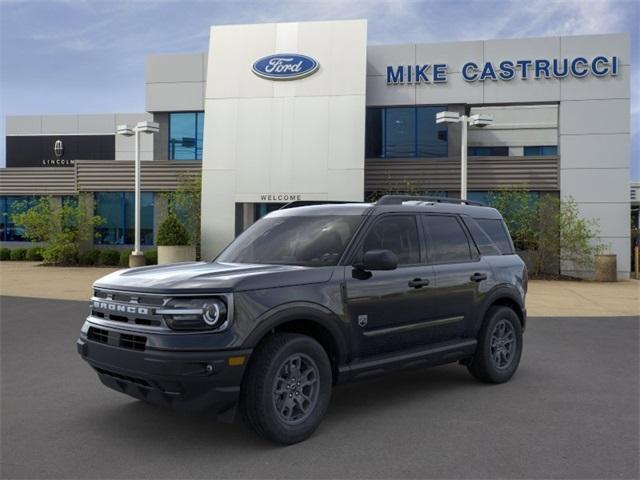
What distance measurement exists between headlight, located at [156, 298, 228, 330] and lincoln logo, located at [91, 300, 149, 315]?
249 mm

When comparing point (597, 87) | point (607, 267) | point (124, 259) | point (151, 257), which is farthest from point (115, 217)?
point (597, 87)

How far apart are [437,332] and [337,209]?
151cm

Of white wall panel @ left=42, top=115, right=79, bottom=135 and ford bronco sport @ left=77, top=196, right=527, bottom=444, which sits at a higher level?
white wall panel @ left=42, top=115, right=79, bottom=135

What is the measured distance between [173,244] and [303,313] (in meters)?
17.8

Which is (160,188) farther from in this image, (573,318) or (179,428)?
(179,428)

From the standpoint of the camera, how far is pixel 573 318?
1201 centimetres

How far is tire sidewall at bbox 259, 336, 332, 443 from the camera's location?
174 inches

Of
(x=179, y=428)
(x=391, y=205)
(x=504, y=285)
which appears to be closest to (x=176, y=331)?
(x=179, y=428)

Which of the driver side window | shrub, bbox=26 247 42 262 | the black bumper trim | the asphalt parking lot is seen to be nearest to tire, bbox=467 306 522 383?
the asphalt parking lot

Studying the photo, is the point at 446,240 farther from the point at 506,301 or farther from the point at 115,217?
the point at 115,217

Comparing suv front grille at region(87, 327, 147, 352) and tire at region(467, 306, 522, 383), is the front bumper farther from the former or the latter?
tire at region(467, 306, 522, 383)

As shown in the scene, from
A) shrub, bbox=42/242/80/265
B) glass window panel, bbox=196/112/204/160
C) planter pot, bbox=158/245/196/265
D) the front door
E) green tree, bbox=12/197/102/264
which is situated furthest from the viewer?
glass window panel, bbox=196/112/204/160

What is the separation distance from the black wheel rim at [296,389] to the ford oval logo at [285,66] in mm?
19833

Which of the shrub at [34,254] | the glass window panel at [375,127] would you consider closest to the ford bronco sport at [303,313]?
the glass window panel at [375,127]
